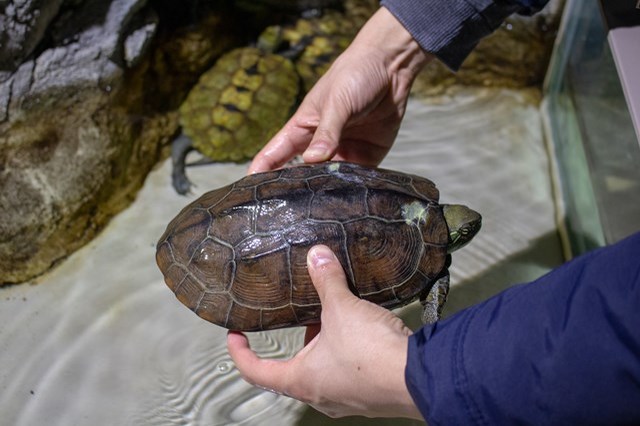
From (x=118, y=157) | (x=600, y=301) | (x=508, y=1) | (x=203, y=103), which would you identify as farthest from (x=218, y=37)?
(x=600, y=301)

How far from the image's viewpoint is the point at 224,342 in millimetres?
2135

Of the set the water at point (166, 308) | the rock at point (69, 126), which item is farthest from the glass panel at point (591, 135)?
the rock at point (69, 126)

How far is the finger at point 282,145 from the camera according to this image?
5.91 ft

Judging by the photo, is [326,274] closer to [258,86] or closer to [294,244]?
[294,244]

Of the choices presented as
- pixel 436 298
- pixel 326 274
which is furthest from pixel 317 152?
pixel 436 298

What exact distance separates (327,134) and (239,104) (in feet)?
4.45

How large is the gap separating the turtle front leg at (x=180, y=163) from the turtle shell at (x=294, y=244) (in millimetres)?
1039

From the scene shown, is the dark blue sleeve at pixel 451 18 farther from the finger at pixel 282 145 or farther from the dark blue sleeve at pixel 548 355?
the dark blue sleeve at pixel 548 355

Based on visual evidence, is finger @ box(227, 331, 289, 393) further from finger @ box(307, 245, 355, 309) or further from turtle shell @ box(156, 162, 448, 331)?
finger @ box(307, 245, 355, 309)

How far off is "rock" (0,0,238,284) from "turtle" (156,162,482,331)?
956mm

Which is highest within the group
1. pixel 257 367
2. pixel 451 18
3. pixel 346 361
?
pixel 451 18

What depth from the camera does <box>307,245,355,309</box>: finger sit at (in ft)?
4.40

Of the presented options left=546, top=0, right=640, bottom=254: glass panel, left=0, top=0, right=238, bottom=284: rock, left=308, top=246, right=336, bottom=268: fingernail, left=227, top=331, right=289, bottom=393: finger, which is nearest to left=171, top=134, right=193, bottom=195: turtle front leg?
left=0, top=0, right=238, bottom=284: rock

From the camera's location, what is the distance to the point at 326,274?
1.40 m
